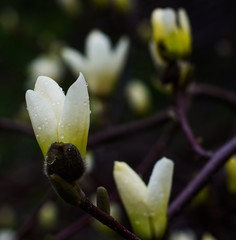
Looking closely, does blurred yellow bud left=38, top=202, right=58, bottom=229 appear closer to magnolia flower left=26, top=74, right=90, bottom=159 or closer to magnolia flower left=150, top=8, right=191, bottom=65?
magnolia flower left=150, top=8, right=191, bottom=65

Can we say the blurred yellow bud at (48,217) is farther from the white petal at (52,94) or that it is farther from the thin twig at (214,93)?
the white petal at (52,94)

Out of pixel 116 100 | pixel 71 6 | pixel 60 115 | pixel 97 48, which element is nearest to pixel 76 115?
pixel 60 115

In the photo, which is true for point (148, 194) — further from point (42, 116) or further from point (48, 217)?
point (48, 217)

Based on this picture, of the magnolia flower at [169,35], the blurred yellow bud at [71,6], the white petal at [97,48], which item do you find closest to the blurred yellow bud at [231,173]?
the magnolia flower at [169,35]

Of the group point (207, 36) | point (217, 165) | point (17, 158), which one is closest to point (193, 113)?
point (207, 36)

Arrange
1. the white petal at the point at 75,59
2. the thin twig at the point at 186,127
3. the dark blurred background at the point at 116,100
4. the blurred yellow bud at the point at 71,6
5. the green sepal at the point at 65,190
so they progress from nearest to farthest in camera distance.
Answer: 1. the green sepal at the point at 65,190
2. the thin twig at the point at 186,127
3. the white petal at the point at 75,59
4. the dark blurred background at the point at 116,100
5. the blurred yellow bud at the point at 71,6

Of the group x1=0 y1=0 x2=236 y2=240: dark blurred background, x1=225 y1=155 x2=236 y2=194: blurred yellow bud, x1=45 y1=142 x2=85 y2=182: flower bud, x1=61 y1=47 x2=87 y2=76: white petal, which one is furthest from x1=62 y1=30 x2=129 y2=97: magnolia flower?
x1=45 y1=142 x2=85 y2=182: flower bud

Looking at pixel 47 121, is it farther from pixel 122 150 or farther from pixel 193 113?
pixel 193 113
